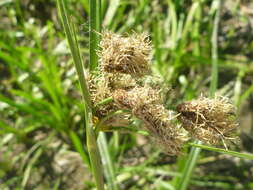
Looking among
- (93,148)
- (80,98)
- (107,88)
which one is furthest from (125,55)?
(80,98)

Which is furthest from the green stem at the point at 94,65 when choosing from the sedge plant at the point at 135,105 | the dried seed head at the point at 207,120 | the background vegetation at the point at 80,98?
the background vegetation at the point at 80,98

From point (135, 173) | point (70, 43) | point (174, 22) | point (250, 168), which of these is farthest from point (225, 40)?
point (70, 43)

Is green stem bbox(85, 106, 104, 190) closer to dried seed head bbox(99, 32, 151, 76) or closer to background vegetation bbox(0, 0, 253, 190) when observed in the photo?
dried seed head bbox(99, 32, 151, 76)

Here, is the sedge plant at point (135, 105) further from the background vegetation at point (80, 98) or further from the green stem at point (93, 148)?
the background vegetation at point (80, 98)

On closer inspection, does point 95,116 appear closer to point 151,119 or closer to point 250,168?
point 151,119

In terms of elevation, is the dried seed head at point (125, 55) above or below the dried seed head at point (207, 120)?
above

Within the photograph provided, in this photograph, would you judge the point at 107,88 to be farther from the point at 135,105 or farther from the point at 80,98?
the point at 80,98
